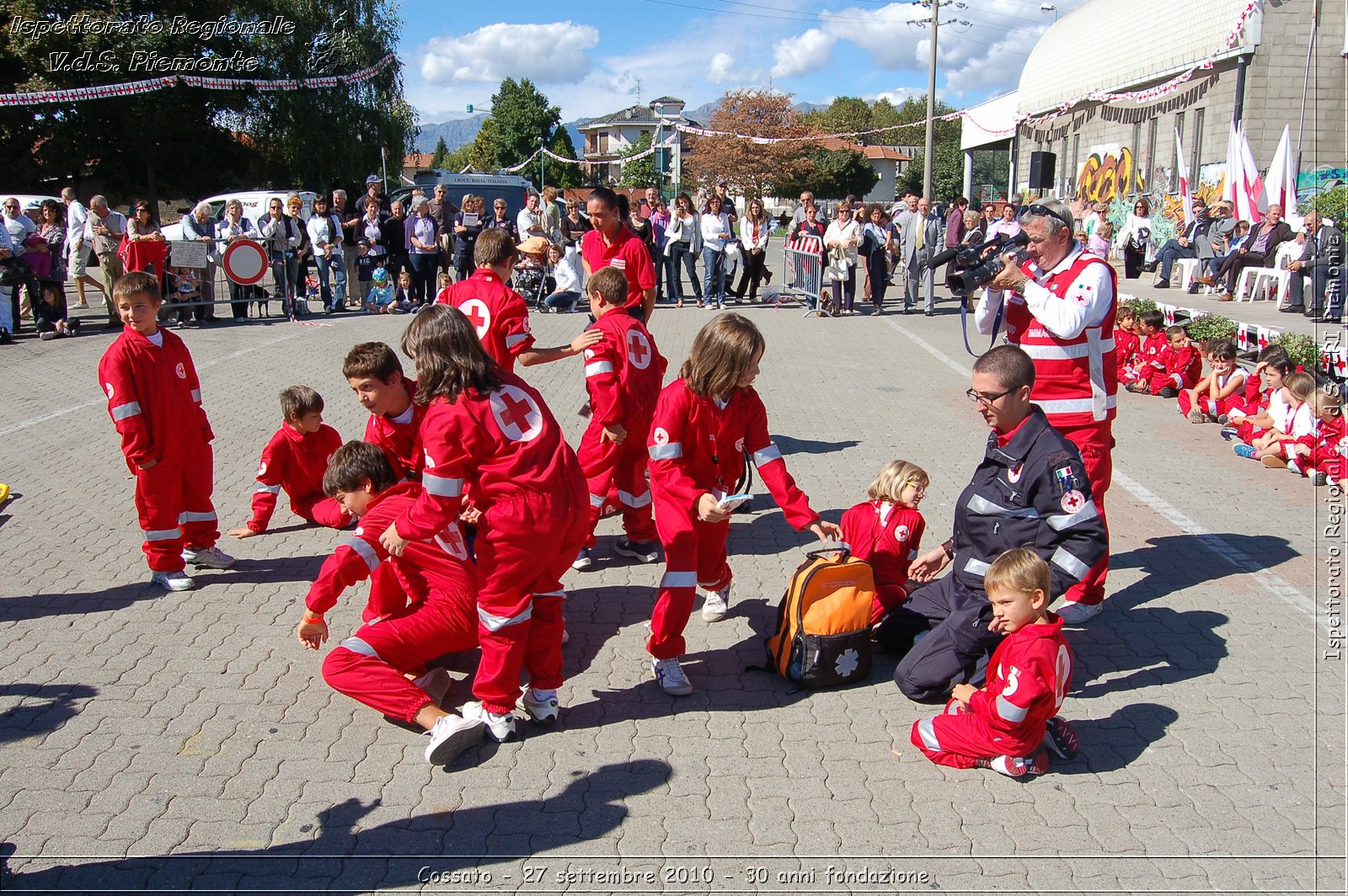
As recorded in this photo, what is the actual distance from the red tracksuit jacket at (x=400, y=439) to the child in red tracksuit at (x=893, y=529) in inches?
89.5

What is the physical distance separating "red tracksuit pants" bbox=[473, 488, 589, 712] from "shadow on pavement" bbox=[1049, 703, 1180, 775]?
202cm

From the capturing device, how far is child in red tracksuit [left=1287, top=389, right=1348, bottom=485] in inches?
279

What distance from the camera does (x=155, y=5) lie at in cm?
2869

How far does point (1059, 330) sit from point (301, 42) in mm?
31927

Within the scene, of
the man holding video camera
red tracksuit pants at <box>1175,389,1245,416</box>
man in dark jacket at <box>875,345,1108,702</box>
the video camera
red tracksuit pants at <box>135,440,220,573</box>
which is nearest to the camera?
man in dark jacket at <box>875,345,1108,702</box>

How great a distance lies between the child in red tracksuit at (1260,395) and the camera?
8.02 metres

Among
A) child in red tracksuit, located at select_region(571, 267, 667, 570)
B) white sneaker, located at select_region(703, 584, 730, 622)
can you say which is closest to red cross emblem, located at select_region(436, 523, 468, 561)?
child in red tracksuit, located at select_region(571, 267, 667, 570)

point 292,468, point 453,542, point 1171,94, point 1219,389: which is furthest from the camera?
point 1171,94

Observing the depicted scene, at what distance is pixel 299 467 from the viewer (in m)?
6.36

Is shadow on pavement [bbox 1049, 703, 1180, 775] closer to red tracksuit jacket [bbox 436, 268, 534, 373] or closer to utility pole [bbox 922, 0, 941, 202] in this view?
red tracksuit jacket [bbox 436, 268, 534, 373]

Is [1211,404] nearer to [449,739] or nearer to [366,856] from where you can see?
[449,739]

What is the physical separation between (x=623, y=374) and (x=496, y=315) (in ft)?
2.60

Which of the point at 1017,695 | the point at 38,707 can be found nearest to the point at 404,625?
the point at 38,707

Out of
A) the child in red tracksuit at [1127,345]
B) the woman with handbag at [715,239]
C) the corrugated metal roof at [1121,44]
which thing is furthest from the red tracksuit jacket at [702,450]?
the corrugated metal roof at [1121,44]
